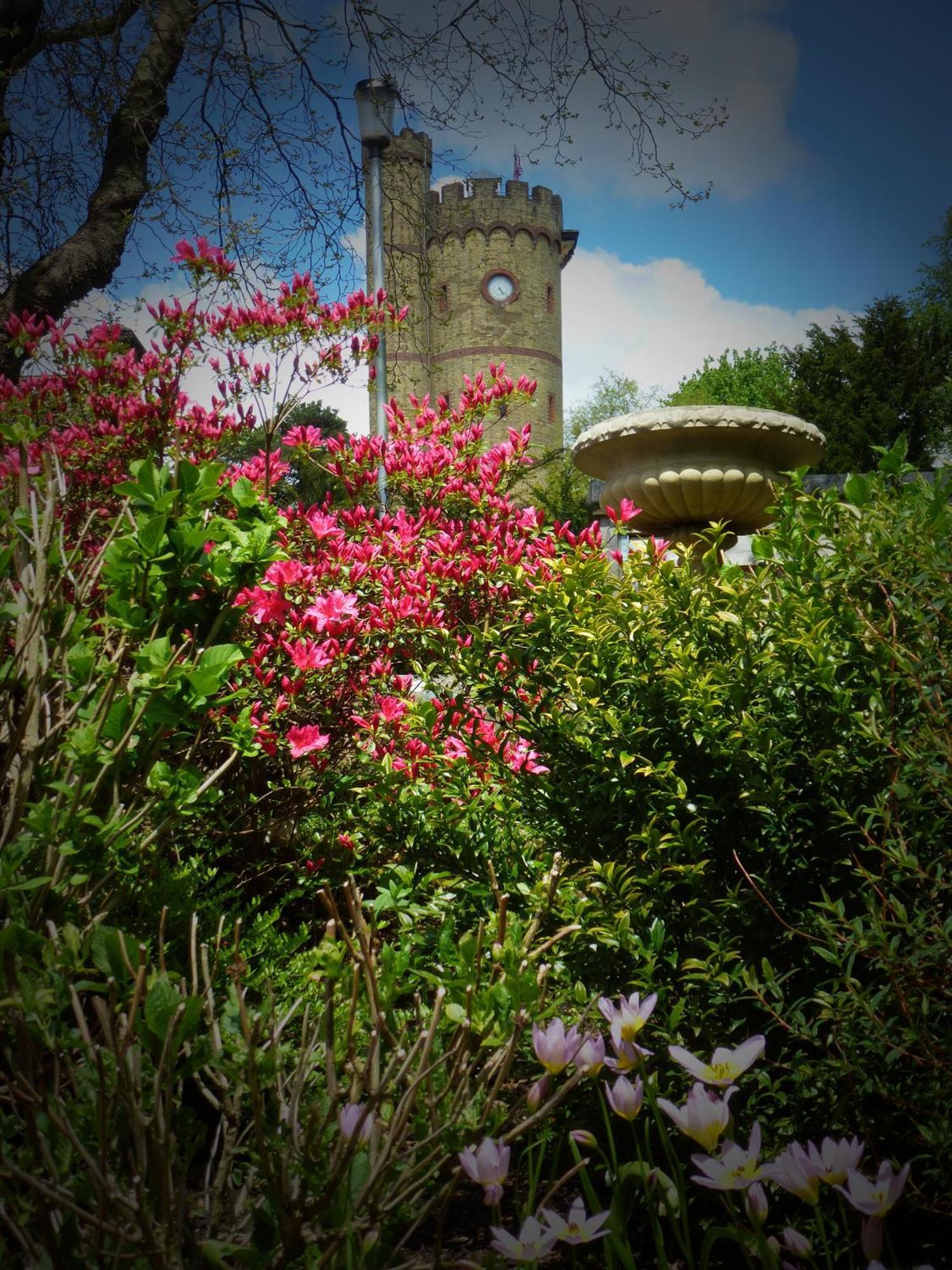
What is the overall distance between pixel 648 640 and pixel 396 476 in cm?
209

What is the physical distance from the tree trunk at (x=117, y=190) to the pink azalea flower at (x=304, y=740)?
327 cm

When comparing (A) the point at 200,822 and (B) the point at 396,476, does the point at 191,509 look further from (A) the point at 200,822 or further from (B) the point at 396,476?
(B) the point at 396,476

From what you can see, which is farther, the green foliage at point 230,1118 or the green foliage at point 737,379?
the green foliage at point 737,379

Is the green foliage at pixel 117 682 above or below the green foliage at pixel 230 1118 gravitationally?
above

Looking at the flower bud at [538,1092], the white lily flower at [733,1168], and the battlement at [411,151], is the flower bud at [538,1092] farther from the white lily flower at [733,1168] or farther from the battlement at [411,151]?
the battlement at [411,151]

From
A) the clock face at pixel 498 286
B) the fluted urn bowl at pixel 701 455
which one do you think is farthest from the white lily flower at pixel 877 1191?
the clock face at pixel 498 286

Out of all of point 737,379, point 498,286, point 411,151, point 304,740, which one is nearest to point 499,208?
point 498,286

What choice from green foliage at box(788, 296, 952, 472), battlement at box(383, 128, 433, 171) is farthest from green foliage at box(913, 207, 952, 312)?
battlement at box(383, 128, 433, 171)

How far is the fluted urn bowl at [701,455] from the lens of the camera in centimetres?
503

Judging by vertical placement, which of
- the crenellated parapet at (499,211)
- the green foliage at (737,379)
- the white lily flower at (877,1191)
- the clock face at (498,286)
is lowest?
the white lily flower at (877,1191)

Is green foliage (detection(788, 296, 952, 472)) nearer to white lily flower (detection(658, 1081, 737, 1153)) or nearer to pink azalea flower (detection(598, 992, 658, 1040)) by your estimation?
pink azalea flower (detection(598, 992, 658, 1040))

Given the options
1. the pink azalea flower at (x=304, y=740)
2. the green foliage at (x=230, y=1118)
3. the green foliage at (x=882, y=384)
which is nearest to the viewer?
the green foliage at (x=230, y=1118)

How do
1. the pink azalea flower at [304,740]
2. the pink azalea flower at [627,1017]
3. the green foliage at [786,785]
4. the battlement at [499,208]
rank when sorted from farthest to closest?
the battlement at [499,208] < the pink azalea flower at [304,740] < the green foliage at [786,785] < the pink azalea flower at [627,1017]

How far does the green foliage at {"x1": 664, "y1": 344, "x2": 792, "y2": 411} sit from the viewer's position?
115 ft
